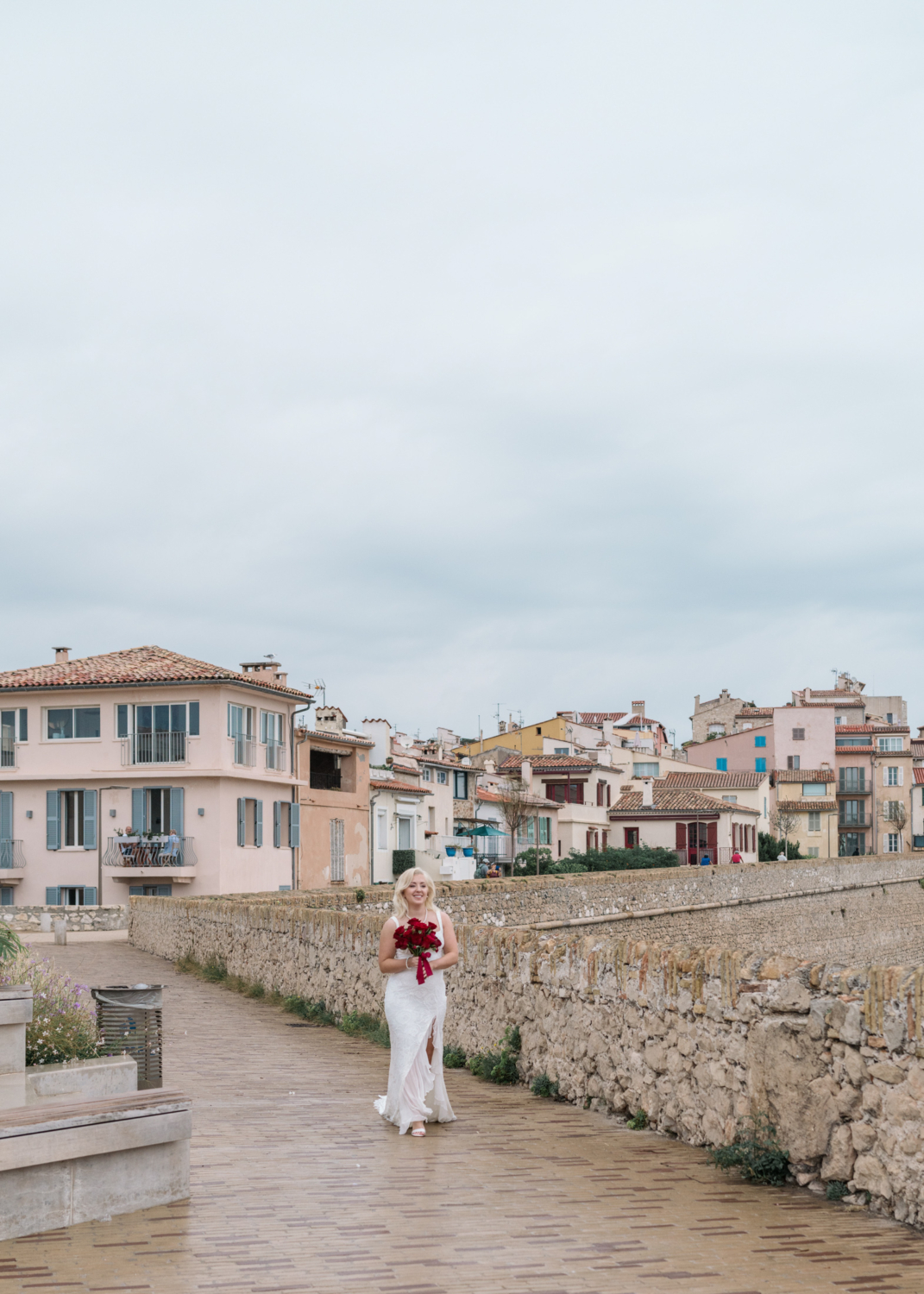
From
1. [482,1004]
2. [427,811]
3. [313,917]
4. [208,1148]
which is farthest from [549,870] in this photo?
[208,1148]

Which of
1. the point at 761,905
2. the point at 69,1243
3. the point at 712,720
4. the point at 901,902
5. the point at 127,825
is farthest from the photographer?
the point at 712,720

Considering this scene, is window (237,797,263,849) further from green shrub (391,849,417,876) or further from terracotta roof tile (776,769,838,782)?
terracotta roof tile (776,769,838,782)

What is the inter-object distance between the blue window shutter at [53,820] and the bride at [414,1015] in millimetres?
34486

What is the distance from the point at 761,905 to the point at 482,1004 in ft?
115

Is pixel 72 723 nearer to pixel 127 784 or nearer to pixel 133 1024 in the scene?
pixel 127 784

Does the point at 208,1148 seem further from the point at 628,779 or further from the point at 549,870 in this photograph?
the point at 628,779

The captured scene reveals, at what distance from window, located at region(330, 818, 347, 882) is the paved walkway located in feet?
131

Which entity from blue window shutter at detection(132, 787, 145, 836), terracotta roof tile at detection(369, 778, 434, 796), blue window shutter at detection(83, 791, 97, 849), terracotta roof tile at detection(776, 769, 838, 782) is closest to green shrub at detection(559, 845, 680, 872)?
terracotta roof tile at detection(369, 778, 434, 796)

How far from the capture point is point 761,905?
4450 cm

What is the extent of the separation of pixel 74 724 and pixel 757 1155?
3714cm

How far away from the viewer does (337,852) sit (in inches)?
1944

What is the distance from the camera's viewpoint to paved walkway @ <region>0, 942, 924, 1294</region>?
17.5 feet

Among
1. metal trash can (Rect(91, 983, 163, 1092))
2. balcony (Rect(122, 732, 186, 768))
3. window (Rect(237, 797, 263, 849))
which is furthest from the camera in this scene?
window (Rect(237, 797, 263, 849))

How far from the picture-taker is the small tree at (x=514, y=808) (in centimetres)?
6278
